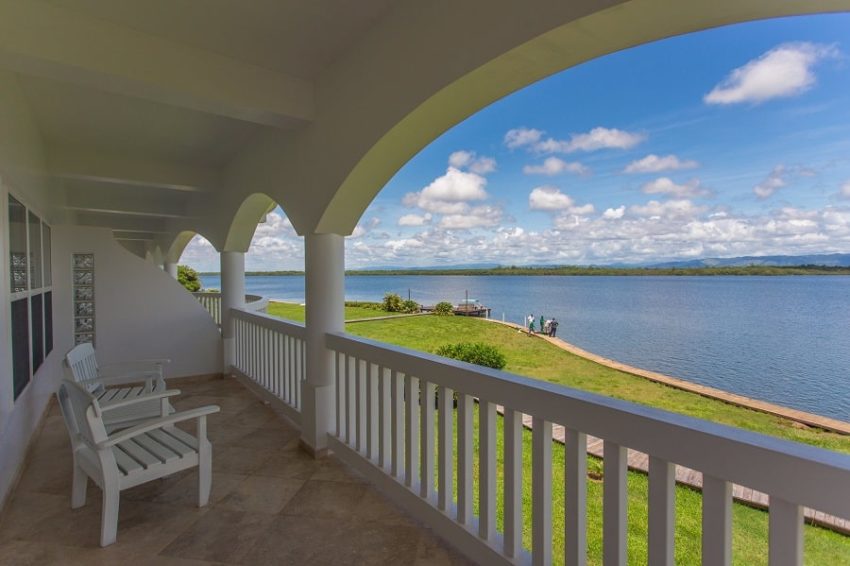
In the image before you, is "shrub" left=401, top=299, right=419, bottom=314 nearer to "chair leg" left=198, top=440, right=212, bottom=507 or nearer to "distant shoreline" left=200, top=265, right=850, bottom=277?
"distant shoreline" left=200, top=265, right=850, bottom=277

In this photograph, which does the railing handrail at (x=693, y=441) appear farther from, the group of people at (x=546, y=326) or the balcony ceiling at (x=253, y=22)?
the group of people at (x=546, y=326)

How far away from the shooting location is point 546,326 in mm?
15820

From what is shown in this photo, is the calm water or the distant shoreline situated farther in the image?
the calm water

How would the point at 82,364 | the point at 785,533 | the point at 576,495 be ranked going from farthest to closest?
the point at 82,364 → the point at 576,495 → the point at 785,533

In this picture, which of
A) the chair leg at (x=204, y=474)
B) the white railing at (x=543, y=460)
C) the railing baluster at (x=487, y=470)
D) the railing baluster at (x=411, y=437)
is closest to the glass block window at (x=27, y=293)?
the chair leg at (x=204, y=474)

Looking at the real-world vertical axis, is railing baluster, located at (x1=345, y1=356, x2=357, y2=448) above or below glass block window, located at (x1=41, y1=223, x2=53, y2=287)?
below

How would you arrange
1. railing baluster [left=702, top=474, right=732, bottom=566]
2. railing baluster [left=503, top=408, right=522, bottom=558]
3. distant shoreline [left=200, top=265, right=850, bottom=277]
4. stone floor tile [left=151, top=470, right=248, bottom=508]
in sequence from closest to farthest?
railing baluster [left=702, top=474, right=732, bottom=566], railing baluster [left=503, top=408, right=522, bottom=558], stone floor tile [left=151, top=470, right=248, bottom=508], distant shoreline [left=200, top=265, right=850, bottom=277]

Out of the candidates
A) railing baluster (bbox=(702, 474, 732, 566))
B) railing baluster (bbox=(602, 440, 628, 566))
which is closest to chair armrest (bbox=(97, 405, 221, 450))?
railing baluster (bbox=(602, 440, 628, 566))

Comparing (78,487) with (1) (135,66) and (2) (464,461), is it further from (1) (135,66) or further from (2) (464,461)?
(1) (135,66)

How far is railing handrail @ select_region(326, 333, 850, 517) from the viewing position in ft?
3.18

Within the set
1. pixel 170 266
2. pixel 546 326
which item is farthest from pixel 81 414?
pixel 546 326

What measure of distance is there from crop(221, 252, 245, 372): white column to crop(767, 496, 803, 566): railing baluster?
18.7 feet

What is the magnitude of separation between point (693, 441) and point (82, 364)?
396 centimetres

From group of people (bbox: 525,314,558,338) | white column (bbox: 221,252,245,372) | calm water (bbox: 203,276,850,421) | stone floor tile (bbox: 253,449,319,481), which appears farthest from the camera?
group of people (bbox: 525,314,558,338)
